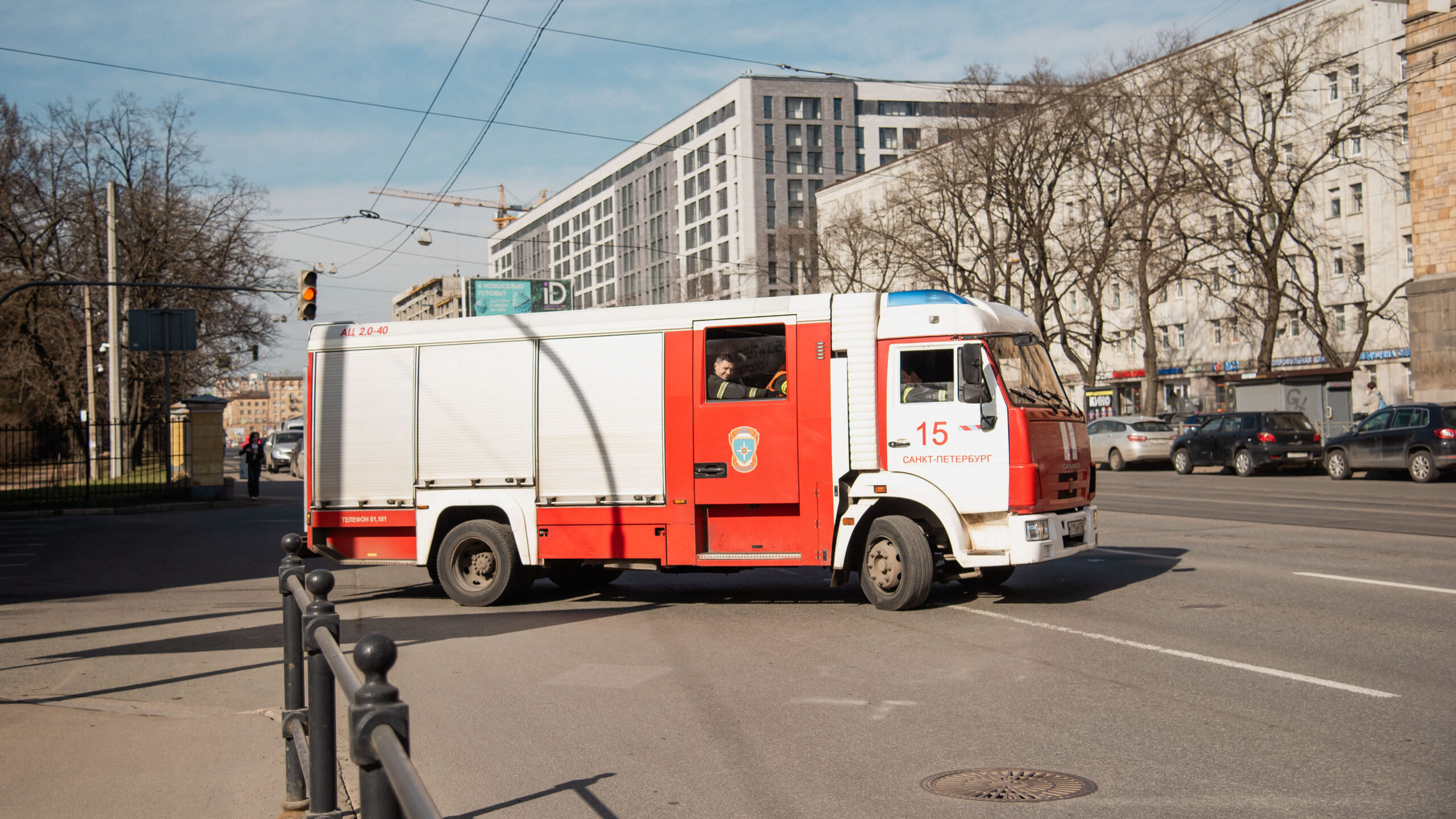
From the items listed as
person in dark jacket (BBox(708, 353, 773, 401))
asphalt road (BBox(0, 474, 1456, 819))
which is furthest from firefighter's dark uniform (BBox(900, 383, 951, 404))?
asphalt road (BBox(0, 474, 1456, 819))

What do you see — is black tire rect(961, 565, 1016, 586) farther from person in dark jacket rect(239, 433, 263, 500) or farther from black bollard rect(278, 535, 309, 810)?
person in dark jacket rect(239, 433, 263, 500)

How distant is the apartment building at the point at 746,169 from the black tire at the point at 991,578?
69221mm

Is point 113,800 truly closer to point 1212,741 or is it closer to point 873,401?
point 1212,741

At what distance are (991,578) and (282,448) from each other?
45.4 m

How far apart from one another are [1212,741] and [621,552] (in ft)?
20.6

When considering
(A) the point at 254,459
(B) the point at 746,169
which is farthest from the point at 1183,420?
(B) the point at 746,169

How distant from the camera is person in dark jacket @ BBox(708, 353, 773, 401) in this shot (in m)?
10.8

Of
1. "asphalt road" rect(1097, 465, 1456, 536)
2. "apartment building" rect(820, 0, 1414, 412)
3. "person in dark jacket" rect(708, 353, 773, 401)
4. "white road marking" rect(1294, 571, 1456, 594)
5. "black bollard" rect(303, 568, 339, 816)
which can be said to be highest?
"apartment building" rect(820, 0, 1414, 412)

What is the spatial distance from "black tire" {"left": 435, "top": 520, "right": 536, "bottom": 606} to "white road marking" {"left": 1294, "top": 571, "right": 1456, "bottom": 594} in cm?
741

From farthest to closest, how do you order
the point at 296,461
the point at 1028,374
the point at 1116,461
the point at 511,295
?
the point at 511,295, the point at 296,461, the point at 1116,461, the point at 1028,374

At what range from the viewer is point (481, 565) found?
461 inches

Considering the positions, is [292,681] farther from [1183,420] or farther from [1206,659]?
[1183,420]

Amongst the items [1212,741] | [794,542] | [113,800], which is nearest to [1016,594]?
[794,542]

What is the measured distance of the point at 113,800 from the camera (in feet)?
17.0
